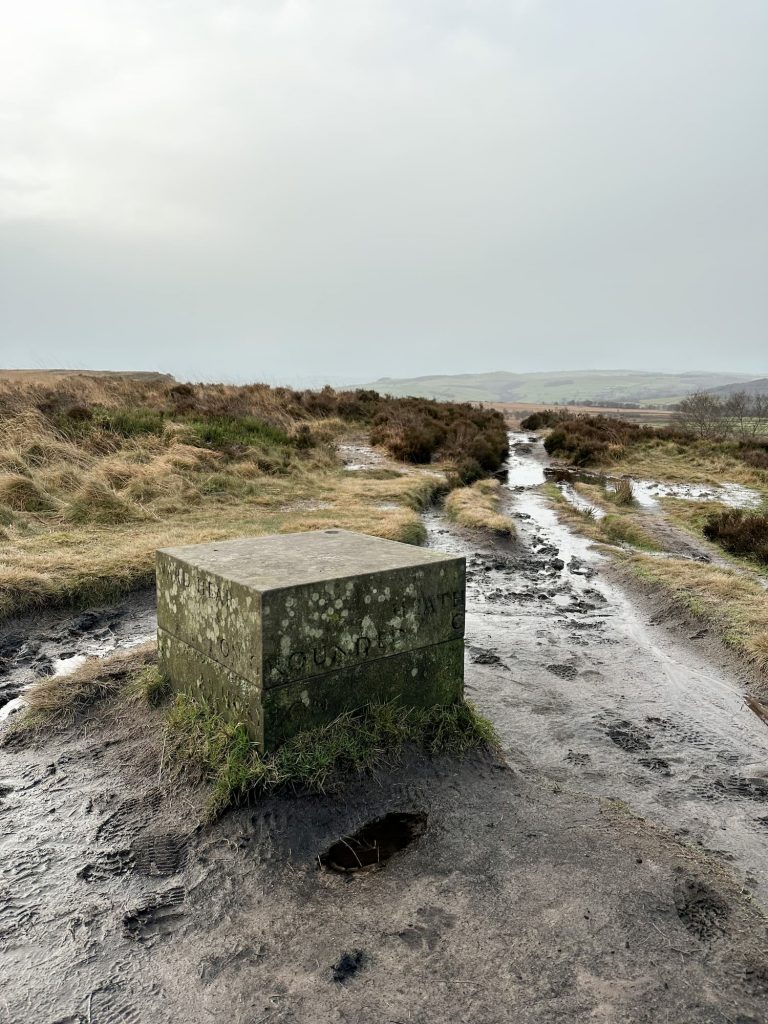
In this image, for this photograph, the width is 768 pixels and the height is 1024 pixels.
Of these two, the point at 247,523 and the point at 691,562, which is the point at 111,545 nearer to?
the point at 247,523

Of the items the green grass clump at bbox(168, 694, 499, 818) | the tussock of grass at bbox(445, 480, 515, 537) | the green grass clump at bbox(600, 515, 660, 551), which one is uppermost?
the green grass clump at bbox(168, 694, 499, 818)

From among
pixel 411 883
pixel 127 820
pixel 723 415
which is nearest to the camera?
pixel 411 883

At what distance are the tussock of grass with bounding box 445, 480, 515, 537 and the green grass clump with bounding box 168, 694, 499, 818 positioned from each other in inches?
296

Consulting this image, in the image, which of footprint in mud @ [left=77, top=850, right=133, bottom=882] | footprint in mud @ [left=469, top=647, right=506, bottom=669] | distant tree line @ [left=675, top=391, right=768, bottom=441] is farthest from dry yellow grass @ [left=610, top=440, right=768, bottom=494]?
footprint in mud @ [left=77, top=850, right=133, bottom=882]

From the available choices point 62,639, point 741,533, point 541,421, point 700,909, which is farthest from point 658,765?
point 541,421

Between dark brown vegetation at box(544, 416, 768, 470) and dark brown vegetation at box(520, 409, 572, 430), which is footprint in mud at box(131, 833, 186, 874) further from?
dark brown vegetation at box(520, 409, 572, 430)

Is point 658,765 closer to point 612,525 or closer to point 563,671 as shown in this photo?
point 563,671

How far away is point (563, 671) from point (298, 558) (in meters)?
3.07

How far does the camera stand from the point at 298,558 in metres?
4.66

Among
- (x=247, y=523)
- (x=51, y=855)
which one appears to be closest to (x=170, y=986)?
(x=51, y=855)

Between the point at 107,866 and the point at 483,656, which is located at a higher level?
the point at 107,866

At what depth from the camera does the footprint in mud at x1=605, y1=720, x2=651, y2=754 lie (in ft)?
16.5

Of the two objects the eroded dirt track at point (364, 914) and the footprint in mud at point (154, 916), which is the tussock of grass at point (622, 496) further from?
the footprint in mud at point (154, 916)

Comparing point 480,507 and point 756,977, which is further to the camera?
point 480,507
